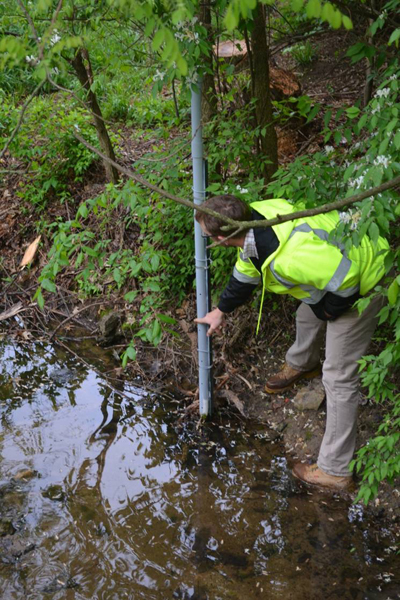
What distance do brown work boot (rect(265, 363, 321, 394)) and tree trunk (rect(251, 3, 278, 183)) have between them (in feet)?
4.65

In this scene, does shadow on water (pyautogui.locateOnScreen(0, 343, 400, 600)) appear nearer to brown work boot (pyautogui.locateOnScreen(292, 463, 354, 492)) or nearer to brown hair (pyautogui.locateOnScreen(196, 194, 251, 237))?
brown work boot (pyautogui.locateOnScreen(292, 463, 354, 492))

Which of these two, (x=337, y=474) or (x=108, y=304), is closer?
(x=337, y=474)

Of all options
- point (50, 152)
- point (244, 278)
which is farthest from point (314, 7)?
point (50, 152)

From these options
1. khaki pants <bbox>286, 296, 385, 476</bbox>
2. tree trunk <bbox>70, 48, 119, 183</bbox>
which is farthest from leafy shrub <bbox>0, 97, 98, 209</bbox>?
khaki pants <bbox>286, 296, 385, 476</bbox>

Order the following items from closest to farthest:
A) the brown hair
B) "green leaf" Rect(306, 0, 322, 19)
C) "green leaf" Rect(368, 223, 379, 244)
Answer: "green leaf" Rect(306, 0, 322, 19) → "green leaf" Rect(368, 223, 379, 244) → the brown hair

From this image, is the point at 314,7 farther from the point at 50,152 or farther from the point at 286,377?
the point at 50,152

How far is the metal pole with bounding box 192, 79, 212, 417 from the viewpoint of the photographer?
3.02 meters

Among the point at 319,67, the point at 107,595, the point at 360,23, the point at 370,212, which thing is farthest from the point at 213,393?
the point at 319,67

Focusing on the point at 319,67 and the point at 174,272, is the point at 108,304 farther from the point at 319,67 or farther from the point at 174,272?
the point at 319,67

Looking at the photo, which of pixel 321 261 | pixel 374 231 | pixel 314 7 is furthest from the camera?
pixel 321 261

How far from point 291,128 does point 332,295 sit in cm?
264

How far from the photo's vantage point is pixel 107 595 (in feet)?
9.08

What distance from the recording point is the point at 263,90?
3.86m

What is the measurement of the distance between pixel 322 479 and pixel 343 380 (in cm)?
66
